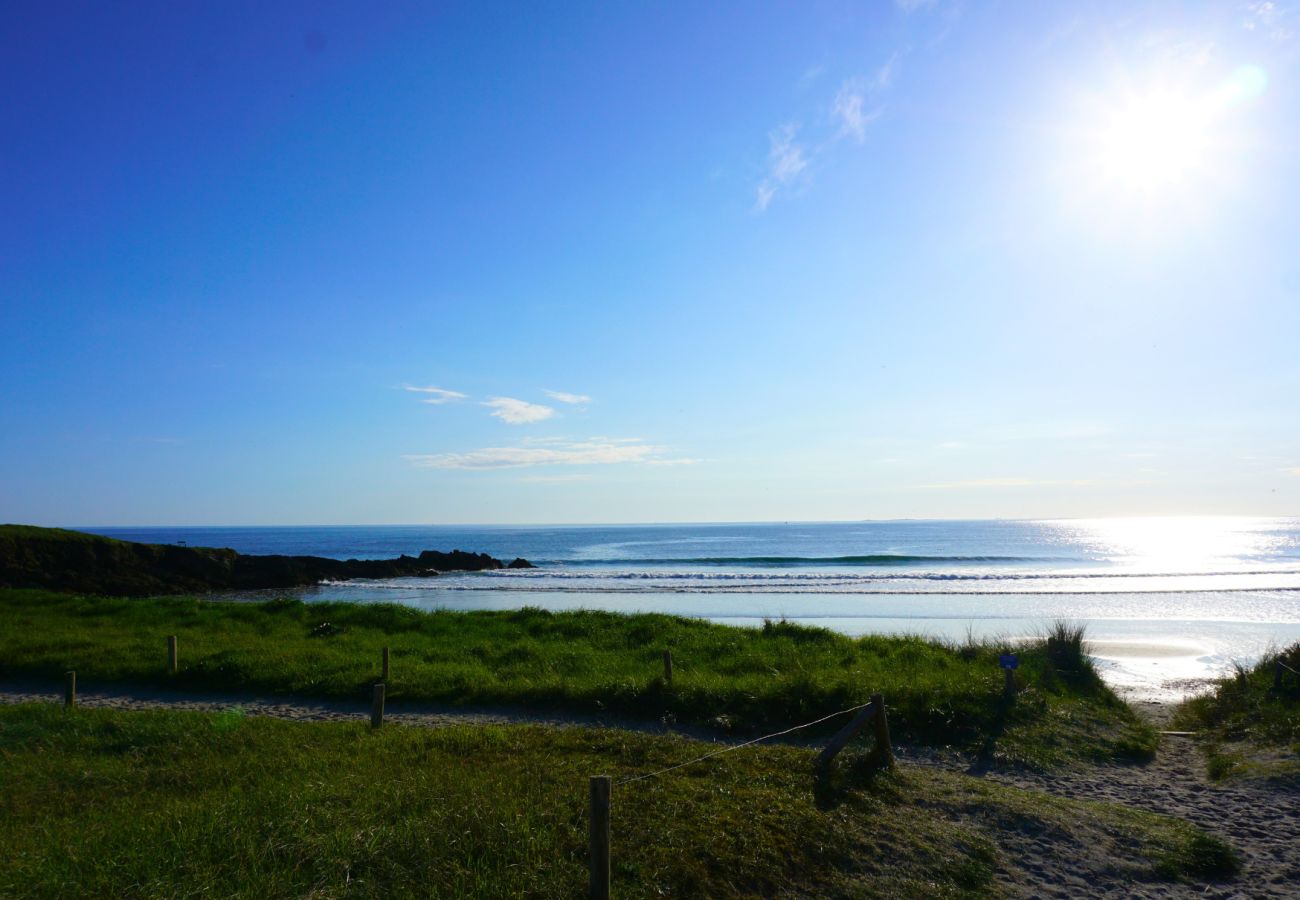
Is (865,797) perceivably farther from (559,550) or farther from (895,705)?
(559,550)

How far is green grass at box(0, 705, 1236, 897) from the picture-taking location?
5039 millimetres

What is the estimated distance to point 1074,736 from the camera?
1085 cm

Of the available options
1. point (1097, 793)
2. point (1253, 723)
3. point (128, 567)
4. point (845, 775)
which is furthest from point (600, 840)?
point (128, 567)

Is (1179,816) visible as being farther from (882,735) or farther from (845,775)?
(845,775)

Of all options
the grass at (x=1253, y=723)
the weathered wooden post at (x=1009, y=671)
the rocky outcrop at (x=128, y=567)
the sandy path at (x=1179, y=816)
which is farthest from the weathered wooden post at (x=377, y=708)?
the rocky outcrop at (x=128, y=567)

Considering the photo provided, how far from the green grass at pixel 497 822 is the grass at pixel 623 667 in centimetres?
286

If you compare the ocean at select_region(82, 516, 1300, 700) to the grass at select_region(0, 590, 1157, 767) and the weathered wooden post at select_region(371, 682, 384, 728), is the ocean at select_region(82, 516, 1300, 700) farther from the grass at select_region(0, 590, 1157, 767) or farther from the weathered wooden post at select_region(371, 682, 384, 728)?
the weathered wooden post at select_region(371, 682, 384, 728)

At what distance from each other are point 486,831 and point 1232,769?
9.72 meters

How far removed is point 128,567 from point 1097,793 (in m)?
48.1

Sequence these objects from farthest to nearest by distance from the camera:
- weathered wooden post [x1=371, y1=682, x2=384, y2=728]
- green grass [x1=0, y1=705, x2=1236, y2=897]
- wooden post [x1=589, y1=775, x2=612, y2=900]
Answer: weathered wooden post [x1=371, y1=682, x2=384, y2=728], green grass [x1=0, y1=705, x2=1236, y2=897], wooden post [x1=589, y1=775, x2=612, y2=900]

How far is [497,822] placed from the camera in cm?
582

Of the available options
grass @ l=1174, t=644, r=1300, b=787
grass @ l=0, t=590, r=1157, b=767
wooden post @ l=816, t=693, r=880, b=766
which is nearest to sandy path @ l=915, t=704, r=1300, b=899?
grass @ l=1174, t=644, r=1300, b=787

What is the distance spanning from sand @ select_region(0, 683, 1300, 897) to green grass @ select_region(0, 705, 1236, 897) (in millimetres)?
124

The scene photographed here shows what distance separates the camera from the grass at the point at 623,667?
37.0 ft
